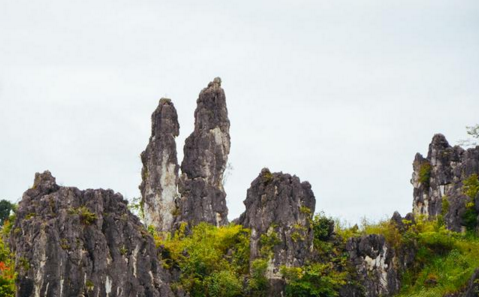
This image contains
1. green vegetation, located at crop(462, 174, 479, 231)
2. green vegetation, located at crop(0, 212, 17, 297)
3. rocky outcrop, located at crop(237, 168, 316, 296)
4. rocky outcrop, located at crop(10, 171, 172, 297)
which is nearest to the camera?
rocky outcrop, located at crop(10, 171, 172, 297)

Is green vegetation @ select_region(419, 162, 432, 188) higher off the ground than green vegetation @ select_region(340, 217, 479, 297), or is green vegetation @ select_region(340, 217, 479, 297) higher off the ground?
green vegetation @ select_region(419, 162, 432, 188)

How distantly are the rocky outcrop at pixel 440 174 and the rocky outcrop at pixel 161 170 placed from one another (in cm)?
1543

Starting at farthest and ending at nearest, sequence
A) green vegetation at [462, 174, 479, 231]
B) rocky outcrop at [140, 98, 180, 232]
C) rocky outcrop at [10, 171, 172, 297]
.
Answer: rocky outcrop at [140, 98, 180, 232] < green vegetation at [462, 174, 479, 231] < rocky outcrop at [10, 171, 172, 297]

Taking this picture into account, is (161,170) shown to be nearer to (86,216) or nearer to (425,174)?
(425,174)

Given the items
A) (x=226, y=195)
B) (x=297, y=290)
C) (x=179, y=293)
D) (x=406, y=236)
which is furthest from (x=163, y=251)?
(x=226, y=195)

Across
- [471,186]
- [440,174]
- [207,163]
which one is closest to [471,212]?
[471,186]

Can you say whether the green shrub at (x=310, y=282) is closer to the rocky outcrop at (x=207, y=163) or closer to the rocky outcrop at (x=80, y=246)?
the rocky outcrop at (x=80, y=246)

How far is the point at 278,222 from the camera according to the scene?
184 ft

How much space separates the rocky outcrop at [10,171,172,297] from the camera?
46438 mm

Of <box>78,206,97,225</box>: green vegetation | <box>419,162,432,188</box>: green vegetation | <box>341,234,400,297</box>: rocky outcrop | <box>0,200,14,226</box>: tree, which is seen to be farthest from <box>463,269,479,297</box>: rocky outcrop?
<box>0,200,14,226</box>: tree

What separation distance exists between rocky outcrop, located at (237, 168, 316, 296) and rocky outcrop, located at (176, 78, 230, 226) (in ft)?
41.4

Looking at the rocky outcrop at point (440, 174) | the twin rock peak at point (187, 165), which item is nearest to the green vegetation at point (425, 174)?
the rocky outcrop at point (440, 174)

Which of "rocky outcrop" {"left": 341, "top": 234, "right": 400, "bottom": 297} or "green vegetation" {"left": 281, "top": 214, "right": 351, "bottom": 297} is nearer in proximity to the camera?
"green vegetation" {"left": 281, "top": 214, "right": 351, "bottom": 297}

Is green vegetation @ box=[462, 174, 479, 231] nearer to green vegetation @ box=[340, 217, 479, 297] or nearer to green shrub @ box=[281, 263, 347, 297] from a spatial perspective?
green vegetation @ box=[340, 217, 479, 297]
